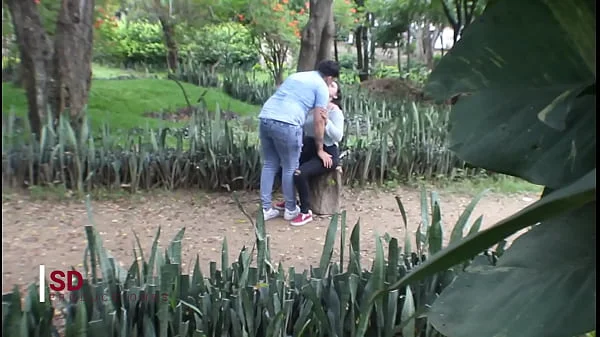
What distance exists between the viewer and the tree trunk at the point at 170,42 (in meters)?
13.2

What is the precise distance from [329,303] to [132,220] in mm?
2896

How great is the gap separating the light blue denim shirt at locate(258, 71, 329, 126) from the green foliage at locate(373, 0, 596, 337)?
4032 mm

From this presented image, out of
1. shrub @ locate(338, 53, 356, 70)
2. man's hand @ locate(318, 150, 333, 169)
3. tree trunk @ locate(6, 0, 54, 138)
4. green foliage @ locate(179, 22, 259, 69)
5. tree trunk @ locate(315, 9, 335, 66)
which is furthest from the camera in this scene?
shrub @ locate(338, 53, 356, 70)

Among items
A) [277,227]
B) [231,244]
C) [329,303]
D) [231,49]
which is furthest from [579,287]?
[231,49]

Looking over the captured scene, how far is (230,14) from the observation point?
11.9m

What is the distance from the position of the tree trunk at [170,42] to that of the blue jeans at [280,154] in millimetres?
8602

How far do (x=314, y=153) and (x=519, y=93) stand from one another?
4.50 meters

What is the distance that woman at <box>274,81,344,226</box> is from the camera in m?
4.77

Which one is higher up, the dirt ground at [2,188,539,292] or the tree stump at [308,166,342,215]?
the tree stump at [308,166,342,215]

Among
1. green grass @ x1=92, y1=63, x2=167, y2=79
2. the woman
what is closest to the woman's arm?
the woman

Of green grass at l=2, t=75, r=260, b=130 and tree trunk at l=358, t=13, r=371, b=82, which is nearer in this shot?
green grass at l=2, t=75, r=260, b=130

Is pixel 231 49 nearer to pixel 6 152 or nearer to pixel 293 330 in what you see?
pixel 6 152

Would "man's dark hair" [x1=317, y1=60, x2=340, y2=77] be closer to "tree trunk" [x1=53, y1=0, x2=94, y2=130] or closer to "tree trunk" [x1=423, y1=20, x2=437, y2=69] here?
"tree trunk" [x1=53, y1=0, x2=94, y2=130]

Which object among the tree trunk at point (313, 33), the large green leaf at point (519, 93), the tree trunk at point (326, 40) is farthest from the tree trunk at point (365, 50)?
the large green leaf at point (519, 93)
